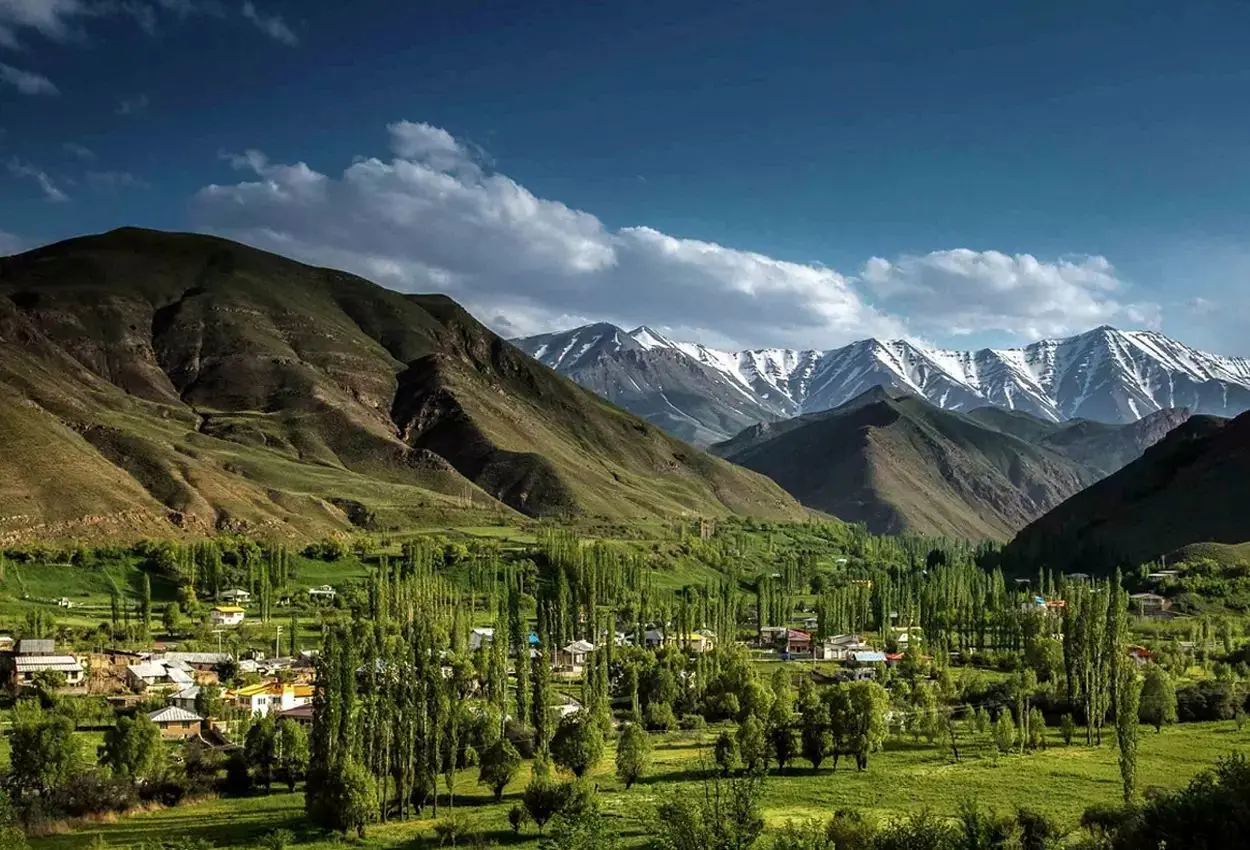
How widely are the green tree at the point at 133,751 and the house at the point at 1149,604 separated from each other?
138 metres

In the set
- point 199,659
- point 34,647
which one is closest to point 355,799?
point 34,647

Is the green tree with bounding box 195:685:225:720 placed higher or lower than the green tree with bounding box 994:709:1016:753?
higher

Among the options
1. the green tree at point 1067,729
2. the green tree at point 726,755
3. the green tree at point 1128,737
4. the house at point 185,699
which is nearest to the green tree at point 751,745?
the green tree at point 726,755

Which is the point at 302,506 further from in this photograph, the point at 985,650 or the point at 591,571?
A: the point at 985,650

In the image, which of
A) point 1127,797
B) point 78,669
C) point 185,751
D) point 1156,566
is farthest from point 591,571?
point 1156,566

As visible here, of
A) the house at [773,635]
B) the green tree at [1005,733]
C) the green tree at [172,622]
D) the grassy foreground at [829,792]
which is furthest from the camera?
the house at [773,635]

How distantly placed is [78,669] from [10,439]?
80564 mm

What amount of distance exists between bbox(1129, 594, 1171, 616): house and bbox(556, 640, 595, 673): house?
86.8m

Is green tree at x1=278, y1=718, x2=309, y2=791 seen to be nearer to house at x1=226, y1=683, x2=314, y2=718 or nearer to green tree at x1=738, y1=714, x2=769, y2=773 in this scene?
house at x1=226, y1=683, x2=314, y2=718

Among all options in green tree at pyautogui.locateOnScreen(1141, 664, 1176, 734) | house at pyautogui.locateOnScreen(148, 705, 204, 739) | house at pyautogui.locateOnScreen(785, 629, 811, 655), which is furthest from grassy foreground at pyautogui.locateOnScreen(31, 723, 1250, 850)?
house at pyautogui.locateOnScreen(785, 629, 811, 655)

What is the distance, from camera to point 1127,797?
54.5 m

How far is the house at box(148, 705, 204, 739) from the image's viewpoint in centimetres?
7912

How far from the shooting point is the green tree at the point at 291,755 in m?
68.0

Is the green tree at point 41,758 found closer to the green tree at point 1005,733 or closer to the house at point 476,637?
the house at point 476,637
